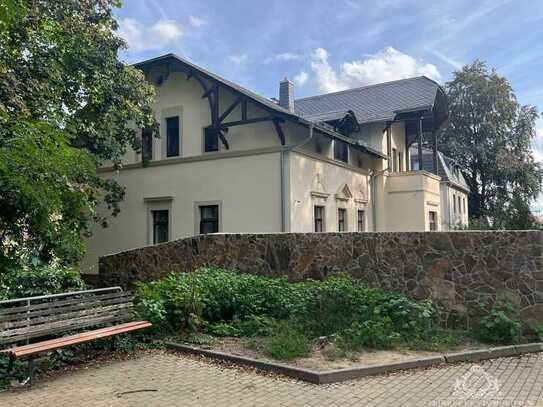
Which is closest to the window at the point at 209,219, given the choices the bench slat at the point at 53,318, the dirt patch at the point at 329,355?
the bench slat at the point at 53,318

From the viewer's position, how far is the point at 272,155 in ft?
54.2

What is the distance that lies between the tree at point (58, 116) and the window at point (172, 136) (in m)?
1.23

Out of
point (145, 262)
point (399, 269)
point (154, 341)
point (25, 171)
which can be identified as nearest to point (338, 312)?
Answer: point (399, 269)

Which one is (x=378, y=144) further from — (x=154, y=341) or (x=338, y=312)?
(x=154, y=341)

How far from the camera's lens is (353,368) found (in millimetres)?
5996

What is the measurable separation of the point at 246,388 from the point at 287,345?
133 cm

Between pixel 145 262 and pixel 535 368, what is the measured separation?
9.75 meters

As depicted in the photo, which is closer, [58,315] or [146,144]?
[58,315]

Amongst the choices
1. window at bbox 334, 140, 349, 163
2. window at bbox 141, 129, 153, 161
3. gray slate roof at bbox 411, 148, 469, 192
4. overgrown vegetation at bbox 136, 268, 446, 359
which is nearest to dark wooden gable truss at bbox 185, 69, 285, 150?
window at bbox 141, 129, 153, 161

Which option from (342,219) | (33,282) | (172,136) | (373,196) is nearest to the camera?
(33,282)

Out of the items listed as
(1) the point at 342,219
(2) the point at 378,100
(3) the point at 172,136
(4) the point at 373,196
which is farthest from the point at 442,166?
(3) the point at 172,136

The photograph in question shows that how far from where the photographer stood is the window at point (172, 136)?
19359mm

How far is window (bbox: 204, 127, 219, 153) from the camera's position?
18109 millimetres

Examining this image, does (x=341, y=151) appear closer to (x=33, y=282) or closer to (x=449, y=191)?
(x=33, y=282)
